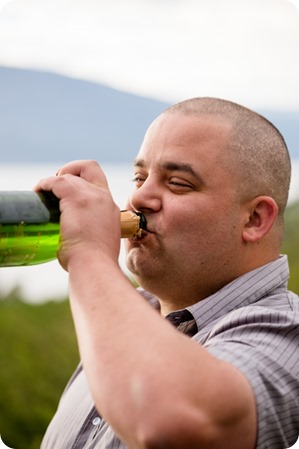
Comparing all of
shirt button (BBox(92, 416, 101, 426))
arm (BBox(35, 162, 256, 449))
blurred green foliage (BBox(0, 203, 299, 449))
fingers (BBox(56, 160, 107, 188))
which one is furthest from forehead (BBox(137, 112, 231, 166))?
blurred green foliage (BBox(0, 203, 299, 449))

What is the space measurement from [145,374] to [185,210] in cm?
46

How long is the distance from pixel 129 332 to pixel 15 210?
293mm

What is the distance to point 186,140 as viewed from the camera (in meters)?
1.25

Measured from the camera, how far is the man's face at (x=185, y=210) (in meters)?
1.21

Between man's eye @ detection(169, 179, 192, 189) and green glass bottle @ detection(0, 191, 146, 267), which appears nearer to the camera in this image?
green glass bottle @ detection(0, 191, 146, 267)

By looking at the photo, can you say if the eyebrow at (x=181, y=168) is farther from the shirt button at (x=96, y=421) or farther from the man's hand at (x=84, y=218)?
the shirt button at (x=96, y=421)

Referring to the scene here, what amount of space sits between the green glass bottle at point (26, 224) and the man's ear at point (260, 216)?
41 centimetres

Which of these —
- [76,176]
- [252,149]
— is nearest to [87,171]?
[76,176]

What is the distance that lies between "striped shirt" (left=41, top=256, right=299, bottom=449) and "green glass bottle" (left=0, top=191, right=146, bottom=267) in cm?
30

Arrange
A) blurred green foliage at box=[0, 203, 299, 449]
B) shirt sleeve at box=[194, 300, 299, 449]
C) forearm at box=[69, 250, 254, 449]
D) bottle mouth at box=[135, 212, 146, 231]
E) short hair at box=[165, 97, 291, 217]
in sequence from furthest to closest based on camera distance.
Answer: blurred green foliage at box=[0, 203, 299, 449]
short hair at box=[165, 97, 291, 217]
bottle mouth at box=[135, 212, 146, 231]
shirt sleeve at box=[194, 300, 299, 449]
forearm at box=[69, 250, 254, 449]

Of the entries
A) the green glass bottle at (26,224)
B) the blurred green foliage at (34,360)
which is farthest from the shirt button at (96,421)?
the blurred green foliage at (34,360)

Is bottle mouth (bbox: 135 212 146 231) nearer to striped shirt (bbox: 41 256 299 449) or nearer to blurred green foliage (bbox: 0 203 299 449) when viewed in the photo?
striped shirt (bbox: 41 256 299 449)

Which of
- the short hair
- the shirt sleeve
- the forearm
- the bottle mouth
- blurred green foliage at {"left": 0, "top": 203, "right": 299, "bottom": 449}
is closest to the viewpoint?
the forearm

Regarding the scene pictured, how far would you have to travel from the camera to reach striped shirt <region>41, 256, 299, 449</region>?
3.12 feet
